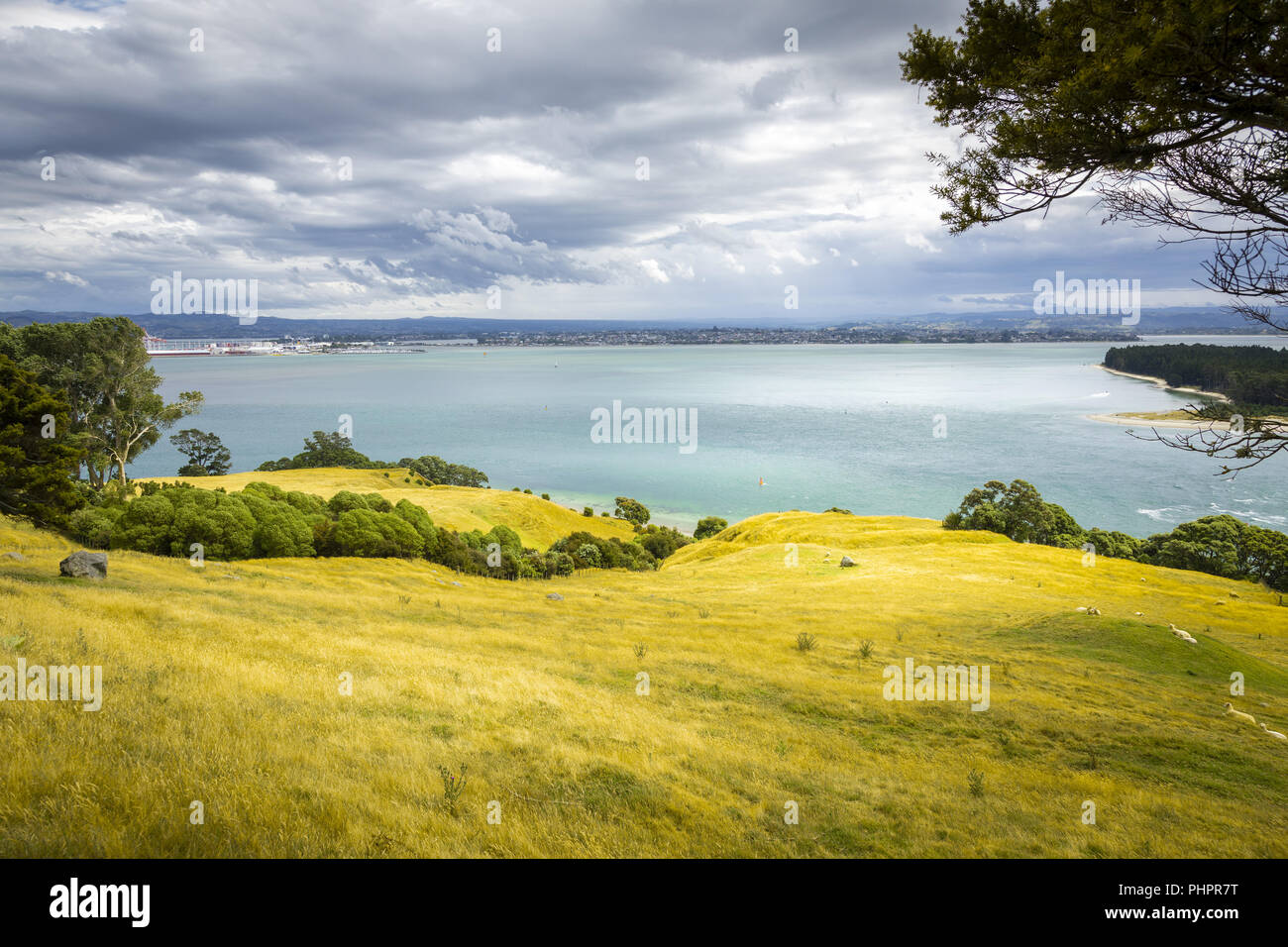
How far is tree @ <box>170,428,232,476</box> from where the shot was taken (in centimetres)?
9988

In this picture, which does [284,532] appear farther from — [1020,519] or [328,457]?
[328,457]

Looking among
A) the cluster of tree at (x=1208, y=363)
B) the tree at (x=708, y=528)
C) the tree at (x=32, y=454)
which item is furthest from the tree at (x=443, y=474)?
the cluster of tree at (x=1208, y=363)

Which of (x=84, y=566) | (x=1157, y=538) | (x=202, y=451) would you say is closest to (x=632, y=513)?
(x=1157, y=538)

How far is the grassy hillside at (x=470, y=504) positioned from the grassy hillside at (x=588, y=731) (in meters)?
39.2

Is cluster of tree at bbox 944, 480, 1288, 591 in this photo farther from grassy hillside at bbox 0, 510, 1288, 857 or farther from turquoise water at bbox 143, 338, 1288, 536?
grassy hillside at bbox 0, 510, 1288, 857

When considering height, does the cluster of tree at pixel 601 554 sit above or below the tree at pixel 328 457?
below

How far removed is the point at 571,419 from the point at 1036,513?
5401 inches

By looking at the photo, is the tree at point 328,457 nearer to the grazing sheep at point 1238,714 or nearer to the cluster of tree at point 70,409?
the cluster of tree at point 70,409

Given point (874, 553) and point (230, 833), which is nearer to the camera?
point (230, 833)

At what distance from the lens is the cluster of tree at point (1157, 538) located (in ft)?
187

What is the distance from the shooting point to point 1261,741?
13.9 meters
